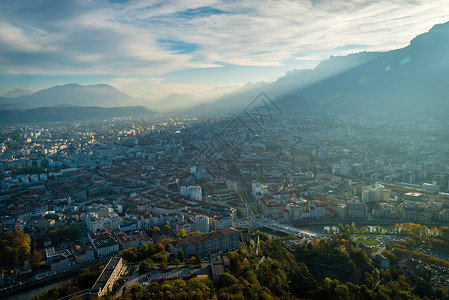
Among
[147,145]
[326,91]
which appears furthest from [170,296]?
[326,91]

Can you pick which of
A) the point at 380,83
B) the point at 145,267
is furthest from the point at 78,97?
the point at 145,267

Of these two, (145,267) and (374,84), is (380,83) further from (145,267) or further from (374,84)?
(145,267)

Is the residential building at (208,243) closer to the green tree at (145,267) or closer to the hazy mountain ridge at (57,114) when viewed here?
the green tree at (145,267)

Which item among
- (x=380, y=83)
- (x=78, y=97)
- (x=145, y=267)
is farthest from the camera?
(x=78, y=97)

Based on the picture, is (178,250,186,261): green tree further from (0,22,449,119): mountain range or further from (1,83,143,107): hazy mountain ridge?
(1,83,143,107): hazy mountain ridge

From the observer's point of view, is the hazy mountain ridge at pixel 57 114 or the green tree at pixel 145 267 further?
the hazy mountain ridge at pixel 57 114

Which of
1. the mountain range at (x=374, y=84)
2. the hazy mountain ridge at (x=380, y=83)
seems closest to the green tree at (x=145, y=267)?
the mountain range at (x=374, y=84)

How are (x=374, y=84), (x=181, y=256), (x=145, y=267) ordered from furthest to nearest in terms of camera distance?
1. (x=374, y=84)
2. (x=181, y=256)
3. (x=145, y=267)

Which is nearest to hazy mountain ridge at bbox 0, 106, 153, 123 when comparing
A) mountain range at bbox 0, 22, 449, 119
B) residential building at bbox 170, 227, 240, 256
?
mountain range at bbox 0, 22, 449, 119

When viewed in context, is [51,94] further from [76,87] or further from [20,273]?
[20,273]
